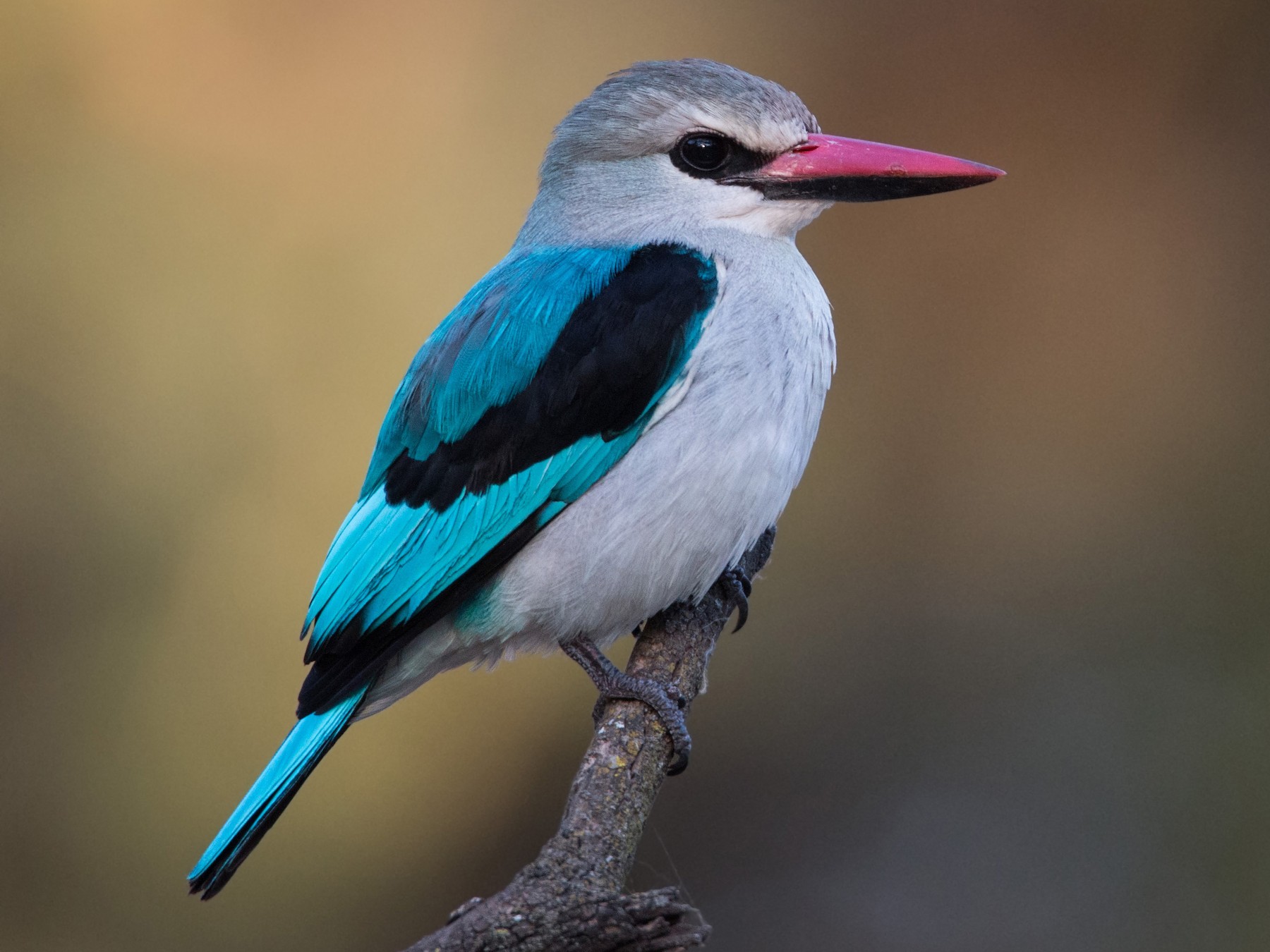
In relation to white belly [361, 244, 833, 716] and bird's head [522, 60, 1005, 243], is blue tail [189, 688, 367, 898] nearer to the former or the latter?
white belly [361, 244, 833, 716]

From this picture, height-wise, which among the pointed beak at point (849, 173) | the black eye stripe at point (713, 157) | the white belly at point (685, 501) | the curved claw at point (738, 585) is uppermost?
the black eye stripe at point (713, 157)

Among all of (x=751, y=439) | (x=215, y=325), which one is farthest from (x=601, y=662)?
(x=215, y=325)

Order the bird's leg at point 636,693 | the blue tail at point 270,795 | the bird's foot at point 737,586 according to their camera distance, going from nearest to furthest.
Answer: the blue tail at point 270,795
the bird's leg at point 636,693
the bird's foot at point 737,586

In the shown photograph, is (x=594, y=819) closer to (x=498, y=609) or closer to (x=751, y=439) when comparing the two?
(x=498, y=609)

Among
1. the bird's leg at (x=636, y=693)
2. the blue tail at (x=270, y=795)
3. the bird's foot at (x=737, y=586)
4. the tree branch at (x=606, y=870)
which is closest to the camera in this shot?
the tree branch at (x=606, y=870)

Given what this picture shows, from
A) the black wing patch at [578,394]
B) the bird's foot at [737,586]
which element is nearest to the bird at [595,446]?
the black wing patch at [578,394]

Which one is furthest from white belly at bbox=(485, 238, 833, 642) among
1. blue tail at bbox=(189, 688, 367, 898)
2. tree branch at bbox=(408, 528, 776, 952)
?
blue tail at bbox=(189, 688, 367, 898)

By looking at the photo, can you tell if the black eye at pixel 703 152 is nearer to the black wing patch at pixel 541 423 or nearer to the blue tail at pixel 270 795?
the black wing patch at pixel 541 423

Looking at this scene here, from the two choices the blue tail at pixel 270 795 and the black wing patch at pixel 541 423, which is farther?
the black wing patch at pixel 541 423

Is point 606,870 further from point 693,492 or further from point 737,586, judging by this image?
point 737,586
